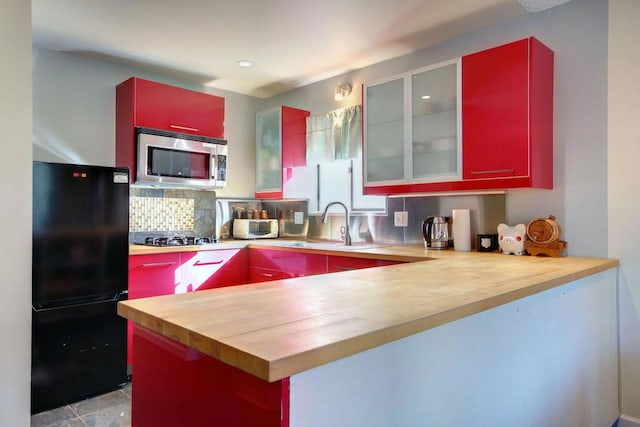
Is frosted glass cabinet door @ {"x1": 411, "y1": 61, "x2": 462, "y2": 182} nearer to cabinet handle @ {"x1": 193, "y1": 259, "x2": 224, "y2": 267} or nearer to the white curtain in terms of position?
the white curtain

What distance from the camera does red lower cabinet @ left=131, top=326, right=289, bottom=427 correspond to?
73 cm

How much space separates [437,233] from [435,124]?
0.71 meters

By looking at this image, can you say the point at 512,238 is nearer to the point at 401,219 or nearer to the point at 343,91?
the point at 401,219

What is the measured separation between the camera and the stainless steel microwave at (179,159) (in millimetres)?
3072

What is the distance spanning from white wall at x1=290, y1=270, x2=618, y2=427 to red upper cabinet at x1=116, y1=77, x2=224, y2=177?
2743mm

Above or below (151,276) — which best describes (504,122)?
above

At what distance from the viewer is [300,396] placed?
73 cm

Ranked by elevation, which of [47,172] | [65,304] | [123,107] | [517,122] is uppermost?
[123,107]

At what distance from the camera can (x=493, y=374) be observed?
4.01ft
